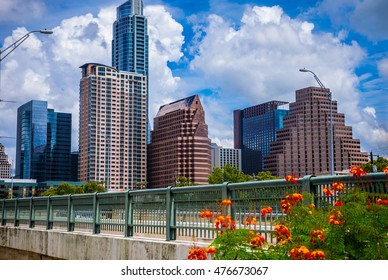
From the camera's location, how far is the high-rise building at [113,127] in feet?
442

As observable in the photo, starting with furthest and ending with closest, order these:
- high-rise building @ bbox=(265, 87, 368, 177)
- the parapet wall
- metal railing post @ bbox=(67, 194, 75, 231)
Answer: high-rise building @ bbox=(265, 87, 368, 177)
metal railing post @ bbox=(67, 194, 75, 231)
the parapet wall

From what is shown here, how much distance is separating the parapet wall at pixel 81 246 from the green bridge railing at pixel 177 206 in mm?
443

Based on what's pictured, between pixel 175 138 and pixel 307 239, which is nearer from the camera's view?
pixel 307 239

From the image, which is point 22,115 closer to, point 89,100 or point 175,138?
point 89,100

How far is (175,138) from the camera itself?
7190 inches

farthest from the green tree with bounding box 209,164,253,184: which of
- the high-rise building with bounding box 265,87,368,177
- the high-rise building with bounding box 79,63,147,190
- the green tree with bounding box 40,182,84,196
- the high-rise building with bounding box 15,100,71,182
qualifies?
the high-rise building with bounding box 15,100,71,182

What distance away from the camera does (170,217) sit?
44.7 feet

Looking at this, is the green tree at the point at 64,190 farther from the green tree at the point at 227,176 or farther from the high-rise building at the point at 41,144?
the green tree at the point at 227,176

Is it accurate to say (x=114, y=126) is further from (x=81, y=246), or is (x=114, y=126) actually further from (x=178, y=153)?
(x=81, y=246)

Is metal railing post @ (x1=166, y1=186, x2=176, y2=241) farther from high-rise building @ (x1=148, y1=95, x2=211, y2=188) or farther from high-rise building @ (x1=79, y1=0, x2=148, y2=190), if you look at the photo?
high-rise building @ (x1=148, y1=95, x2=211, y2=188)

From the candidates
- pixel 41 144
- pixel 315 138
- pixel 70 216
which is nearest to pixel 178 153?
pixel 315 138

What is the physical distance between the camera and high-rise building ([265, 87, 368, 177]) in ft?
361
